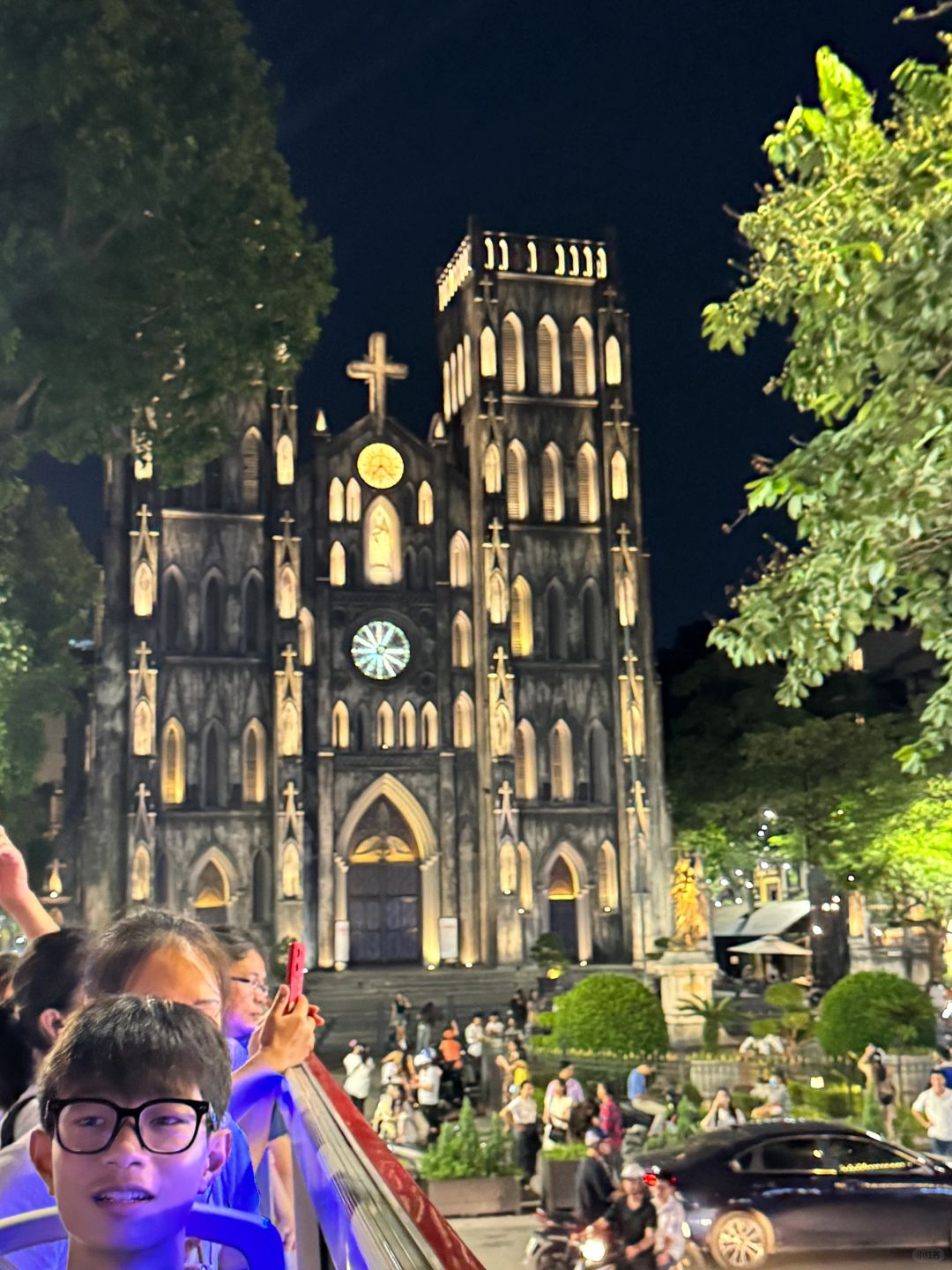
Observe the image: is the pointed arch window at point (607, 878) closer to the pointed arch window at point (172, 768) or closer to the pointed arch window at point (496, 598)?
the pointed arch window at point (496, 598)

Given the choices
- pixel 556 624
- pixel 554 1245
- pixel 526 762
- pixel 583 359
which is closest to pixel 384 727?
pixel 526 762

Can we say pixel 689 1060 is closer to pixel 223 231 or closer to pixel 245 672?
pixel 223 231

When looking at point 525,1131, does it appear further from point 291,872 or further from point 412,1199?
point 291,872

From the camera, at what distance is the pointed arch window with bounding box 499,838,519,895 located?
43.5m

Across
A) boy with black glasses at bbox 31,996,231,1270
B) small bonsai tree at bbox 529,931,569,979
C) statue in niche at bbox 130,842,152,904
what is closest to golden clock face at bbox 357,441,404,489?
statue in niche at bbox 130,842,152,904

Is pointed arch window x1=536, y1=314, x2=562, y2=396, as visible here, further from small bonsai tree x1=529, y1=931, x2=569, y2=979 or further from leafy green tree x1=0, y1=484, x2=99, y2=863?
leafy green tree x1=0, y1=484, x2=99, y2=863

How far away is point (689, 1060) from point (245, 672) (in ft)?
78.0

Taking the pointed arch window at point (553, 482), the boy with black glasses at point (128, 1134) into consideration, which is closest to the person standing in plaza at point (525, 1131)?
the boy with black glasses at point (128, 1134)

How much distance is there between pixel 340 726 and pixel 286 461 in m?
8.74

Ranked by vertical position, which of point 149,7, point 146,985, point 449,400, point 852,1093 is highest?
point 449,400

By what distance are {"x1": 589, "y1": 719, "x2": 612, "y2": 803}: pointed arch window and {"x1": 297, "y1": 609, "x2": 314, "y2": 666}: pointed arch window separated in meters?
9.72

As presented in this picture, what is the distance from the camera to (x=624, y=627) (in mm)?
46469

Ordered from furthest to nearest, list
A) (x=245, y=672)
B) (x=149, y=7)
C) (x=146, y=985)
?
1. (x=245, y=672)
2. (x=149, y=7)
3. (x=146, y=985)

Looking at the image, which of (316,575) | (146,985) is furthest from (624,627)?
(146,985)
